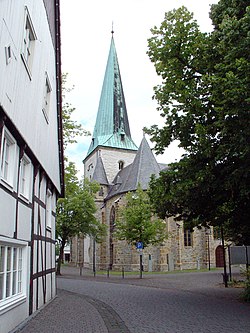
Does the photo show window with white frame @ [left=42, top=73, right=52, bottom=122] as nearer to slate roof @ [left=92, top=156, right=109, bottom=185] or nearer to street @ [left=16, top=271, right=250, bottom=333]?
street @ [left=16, top=271, right=250, bottom=333]

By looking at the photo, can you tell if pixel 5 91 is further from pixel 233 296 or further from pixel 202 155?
pixel 233 296

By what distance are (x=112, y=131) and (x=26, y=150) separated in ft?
164

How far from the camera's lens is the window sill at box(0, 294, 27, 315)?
7.11m

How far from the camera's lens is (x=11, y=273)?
26.4 feet

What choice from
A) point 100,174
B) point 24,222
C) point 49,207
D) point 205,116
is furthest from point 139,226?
point 100,174

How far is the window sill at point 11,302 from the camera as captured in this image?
23.3ft

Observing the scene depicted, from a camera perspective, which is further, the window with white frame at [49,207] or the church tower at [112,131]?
the church tower at [112,131]

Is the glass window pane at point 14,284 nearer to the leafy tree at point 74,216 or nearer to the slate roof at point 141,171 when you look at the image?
the leafy tree at point 74,216

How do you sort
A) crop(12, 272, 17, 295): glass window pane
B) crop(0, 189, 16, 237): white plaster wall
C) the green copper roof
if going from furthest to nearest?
1. the green copper roof
2. crop(12, 272, 17, 295): glass window pane
3. crop(0, 189, 16, 237): white plaster wall

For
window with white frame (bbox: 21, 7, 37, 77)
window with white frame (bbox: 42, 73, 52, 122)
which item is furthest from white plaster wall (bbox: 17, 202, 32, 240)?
window with white frame (bbox: 42, 73, 52, 122)

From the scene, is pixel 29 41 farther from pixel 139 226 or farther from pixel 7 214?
pixel 139 226

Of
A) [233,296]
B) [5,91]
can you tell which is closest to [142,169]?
[233,296]

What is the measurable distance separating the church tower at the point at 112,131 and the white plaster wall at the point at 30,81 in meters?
43.8

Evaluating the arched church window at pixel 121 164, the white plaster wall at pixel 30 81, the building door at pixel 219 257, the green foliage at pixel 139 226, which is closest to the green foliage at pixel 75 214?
the green foliage at pixel 139 226
